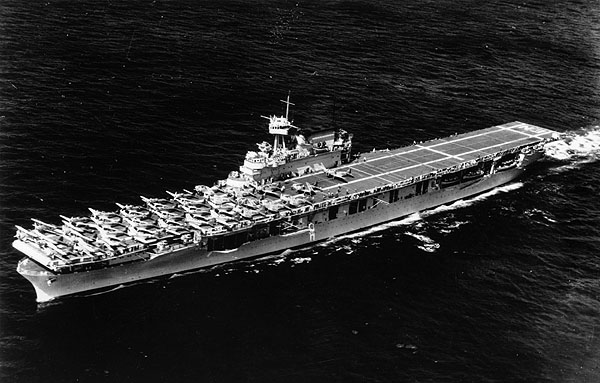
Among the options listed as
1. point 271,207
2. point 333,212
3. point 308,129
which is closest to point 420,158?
point 308,129

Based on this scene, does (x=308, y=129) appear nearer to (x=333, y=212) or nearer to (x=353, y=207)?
(x=353, y=207)

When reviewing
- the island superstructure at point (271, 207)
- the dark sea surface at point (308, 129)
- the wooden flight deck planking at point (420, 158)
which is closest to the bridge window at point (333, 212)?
the island superstructure at point (271, 207)

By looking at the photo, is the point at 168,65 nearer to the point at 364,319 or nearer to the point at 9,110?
the point at 9,110

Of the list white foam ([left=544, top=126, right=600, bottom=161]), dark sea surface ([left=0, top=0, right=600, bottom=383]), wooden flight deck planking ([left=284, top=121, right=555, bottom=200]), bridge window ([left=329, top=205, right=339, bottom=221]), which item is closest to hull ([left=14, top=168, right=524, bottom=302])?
bridge window ([left=329, top=205, right=339, bottom=221])

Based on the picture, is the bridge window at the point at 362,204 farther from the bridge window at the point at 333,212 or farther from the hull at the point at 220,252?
the bridge window at the point at 333,212

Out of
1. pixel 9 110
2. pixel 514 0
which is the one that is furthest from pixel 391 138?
pixel 514 0
